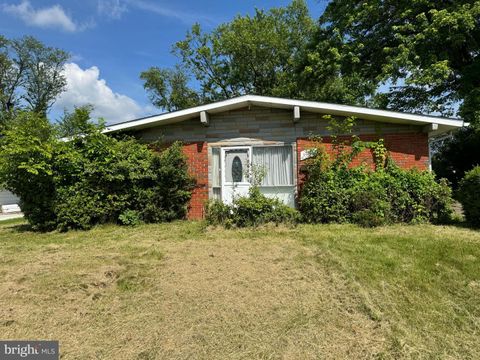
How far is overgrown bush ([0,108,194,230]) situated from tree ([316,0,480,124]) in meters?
10.1

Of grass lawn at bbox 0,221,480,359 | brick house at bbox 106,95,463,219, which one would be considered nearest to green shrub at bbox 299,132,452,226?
brick house at bbox 106,95,463,219

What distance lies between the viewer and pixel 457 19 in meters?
12.6

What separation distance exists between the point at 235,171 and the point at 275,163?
3.70 ft

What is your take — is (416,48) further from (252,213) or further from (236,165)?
(252,213)

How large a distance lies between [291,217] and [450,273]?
12.2 ft

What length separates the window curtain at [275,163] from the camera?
9633 mm

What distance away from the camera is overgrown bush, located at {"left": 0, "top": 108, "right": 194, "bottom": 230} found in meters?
8.51

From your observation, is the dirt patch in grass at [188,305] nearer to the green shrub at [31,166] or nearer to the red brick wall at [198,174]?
the green shrub at [31,166]

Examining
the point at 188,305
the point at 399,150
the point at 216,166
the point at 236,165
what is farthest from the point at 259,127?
the point at 188,305

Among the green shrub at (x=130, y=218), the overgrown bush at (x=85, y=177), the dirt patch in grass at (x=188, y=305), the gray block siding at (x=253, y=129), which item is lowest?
the dirt patch in grass at (x=188, y=305)

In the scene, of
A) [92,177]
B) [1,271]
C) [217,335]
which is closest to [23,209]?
[92,177]

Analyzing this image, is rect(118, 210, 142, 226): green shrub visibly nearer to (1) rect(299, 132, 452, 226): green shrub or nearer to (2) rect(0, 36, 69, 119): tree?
(1) rect(299, 132, 452, 226): green shrub

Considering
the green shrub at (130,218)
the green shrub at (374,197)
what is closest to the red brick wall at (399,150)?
the green shrub at (374,197)

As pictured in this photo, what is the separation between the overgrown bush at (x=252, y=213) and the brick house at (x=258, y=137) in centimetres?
148
